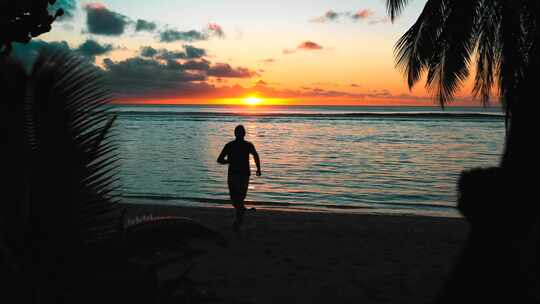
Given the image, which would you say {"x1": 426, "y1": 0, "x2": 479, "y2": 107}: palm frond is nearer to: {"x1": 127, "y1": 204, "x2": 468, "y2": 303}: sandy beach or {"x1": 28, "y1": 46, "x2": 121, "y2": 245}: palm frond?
{"x1": 127, "y1": 204, "x2": 468, "y2": 303}: sandy beach

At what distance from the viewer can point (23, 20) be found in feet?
12.2

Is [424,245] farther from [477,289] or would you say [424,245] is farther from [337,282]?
[477,289]

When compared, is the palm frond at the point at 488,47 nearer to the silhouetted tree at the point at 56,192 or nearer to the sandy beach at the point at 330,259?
the sandy beach at the point at 330,259

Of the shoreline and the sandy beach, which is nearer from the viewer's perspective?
the sandy beach

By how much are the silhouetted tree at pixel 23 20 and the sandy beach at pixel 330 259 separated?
134 inches

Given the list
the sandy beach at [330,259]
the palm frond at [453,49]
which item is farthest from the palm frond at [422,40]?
the sandy beach at [330,259]

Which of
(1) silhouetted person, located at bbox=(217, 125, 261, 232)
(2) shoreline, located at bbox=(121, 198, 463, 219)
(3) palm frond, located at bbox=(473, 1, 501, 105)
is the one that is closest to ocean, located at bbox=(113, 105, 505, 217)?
(2) shoreline, located at bbox=(121, 198, 463, 219)

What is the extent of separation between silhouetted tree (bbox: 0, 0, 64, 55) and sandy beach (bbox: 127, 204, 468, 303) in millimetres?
3414

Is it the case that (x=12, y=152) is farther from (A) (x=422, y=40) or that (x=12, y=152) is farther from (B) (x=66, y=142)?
(A) (x=422, y=40)

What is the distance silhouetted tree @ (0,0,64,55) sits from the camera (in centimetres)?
338

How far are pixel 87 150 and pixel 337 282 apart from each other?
4586 millimetres

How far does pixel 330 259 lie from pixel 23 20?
5373 millimetres

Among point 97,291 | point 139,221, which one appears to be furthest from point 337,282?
point 97,291

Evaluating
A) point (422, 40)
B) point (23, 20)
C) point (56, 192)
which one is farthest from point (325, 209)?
point (56, 192)
